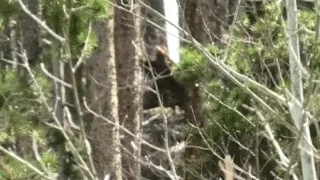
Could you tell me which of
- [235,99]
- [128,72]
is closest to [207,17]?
[128,72]

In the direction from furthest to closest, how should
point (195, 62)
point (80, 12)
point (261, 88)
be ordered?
point (195, 62) → point (80, 12) → point (261, 88)

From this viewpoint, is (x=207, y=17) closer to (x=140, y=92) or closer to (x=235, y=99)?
(x=140, y=92)

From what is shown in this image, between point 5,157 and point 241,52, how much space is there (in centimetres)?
193

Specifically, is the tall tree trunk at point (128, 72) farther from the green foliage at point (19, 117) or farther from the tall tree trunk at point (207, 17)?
the green foliage at point (19, 117)

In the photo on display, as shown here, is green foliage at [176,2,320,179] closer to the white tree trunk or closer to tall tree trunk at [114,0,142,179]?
tall tree trunk at [114,0,142,179]

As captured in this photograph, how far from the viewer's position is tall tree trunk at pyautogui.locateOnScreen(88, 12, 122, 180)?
583cm

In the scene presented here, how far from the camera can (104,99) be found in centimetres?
595

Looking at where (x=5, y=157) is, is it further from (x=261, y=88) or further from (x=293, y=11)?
(x=293, y=11)

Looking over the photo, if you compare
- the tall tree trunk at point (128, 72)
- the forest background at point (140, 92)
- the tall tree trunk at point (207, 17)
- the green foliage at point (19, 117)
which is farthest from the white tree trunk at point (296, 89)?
the tall tree trunk at point (207, 17)

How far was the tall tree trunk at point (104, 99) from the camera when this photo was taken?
583cm

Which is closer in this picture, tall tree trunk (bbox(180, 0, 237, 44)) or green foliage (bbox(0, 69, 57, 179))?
green foliage (bbox(0, 69, 57, 179))

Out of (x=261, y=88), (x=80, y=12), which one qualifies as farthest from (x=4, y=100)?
(x=261, y=88)

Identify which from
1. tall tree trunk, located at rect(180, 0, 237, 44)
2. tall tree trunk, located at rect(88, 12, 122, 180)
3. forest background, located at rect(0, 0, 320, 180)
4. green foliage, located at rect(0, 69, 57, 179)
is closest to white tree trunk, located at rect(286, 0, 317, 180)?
forest background, located at rect(0, 0, 320, 180)

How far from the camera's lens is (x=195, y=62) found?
215 inches
